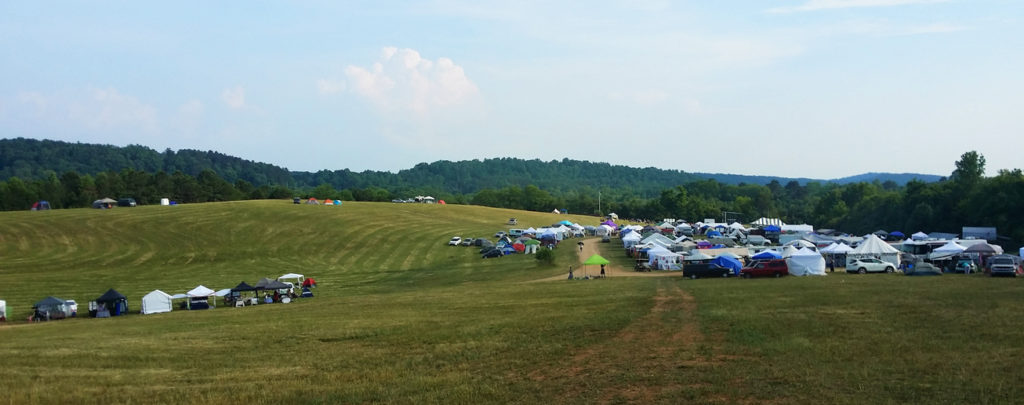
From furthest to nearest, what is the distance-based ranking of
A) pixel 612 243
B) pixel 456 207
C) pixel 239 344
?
pixel 456 207
pixel 612 243
pixel 239 344

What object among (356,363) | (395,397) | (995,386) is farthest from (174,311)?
(995,386)

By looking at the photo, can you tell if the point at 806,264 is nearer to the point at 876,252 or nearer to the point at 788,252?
the point at 788,252

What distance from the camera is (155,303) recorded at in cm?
3634

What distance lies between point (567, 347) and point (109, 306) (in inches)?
1139

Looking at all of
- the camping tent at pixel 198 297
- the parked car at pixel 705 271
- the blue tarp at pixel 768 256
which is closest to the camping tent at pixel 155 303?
the camping tent at pixel 198 297

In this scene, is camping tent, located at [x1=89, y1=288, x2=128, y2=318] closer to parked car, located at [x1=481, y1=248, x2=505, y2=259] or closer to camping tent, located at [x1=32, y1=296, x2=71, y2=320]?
camping tent, located at [x1=32, y1=296, x2=71, y2=320]

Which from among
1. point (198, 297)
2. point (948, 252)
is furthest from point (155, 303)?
point (948, 252)

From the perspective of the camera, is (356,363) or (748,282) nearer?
(356,363)

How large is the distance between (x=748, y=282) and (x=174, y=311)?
28.8 m

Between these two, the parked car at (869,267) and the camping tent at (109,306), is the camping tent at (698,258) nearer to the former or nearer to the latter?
the parked car at (869,267)

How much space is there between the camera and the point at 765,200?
183 m

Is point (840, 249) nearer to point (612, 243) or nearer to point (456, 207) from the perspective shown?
point (612, 243)

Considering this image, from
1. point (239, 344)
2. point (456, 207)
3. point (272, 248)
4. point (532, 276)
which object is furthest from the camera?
point (456, 207)

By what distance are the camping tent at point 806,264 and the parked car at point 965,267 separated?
8281mm
